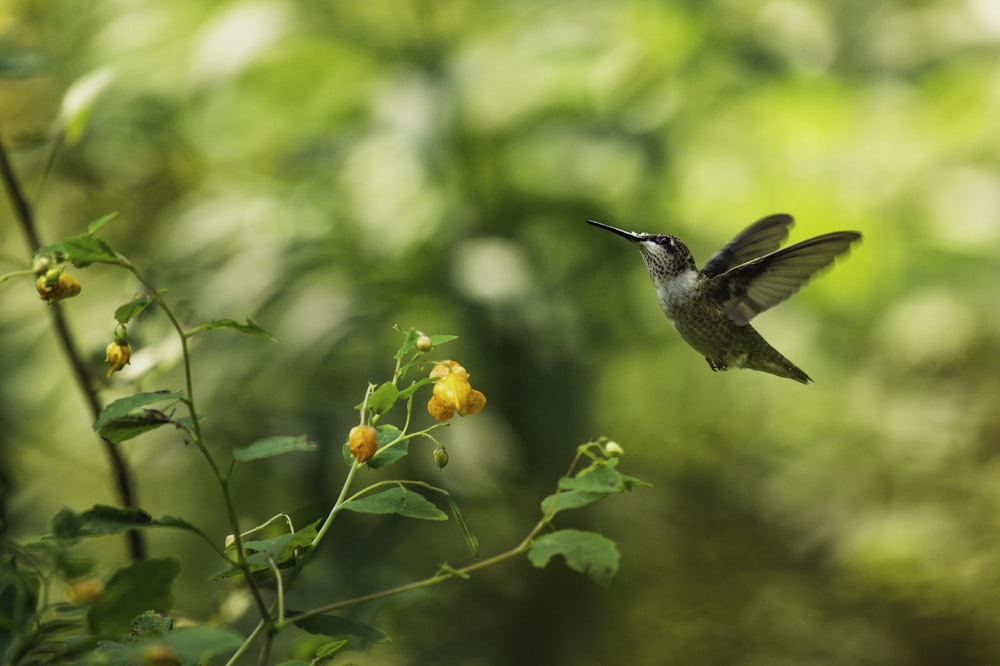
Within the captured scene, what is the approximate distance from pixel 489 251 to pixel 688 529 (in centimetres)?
121

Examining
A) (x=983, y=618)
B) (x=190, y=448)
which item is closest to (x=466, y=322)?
(x=190, y=448)

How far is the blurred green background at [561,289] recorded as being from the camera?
216 centimetres

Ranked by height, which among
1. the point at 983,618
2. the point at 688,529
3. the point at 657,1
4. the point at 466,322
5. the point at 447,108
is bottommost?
the point at 983,618

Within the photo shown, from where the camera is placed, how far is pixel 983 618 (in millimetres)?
2730

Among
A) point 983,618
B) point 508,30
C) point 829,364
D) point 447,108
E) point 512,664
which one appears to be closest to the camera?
point 447,108

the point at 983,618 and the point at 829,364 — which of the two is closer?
the point at 983,618

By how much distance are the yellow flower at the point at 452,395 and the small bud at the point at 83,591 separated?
0.89ft

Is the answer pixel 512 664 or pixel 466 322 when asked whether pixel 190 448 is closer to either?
pixel 466 322

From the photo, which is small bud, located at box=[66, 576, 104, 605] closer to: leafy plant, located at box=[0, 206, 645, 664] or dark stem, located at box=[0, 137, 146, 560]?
leafy plant, located at box=[0, 206, 645, 664]

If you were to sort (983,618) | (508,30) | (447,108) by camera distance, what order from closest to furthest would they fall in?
(447,108)
(508,30)
(983,618)

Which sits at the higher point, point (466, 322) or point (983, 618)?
point (466, 322)

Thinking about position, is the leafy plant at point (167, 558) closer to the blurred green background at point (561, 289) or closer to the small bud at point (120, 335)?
the small bud at point (120, 335)

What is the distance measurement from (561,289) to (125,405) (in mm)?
1679

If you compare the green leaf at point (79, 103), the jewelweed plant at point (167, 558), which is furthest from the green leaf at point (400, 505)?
the green leaf at point (79, 103)
